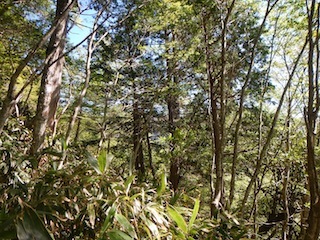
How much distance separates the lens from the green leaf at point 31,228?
56cm

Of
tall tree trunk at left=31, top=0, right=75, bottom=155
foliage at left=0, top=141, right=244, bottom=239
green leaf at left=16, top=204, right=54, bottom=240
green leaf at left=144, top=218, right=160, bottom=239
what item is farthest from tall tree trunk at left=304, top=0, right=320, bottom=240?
tall tree trunk at left=31, top=0, right=75, bottom=155

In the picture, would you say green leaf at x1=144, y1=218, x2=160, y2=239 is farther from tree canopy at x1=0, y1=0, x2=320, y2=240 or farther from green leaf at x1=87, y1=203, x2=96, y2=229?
green leaf at x1=87, y1=203, x2=96, y2=229

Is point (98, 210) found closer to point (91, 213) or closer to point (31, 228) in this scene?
point (91, 213)

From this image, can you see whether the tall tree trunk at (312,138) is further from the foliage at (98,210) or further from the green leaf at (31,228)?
the green leaf at (31,228)

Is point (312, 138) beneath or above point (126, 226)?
above

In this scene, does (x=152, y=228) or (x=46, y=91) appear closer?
(x=152, y=228)

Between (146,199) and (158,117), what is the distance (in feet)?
19.6

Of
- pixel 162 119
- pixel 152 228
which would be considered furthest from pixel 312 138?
pixel 162 119

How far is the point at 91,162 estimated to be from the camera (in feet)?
2.97

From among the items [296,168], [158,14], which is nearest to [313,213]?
[158,14]

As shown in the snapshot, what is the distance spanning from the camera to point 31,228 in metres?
0.58

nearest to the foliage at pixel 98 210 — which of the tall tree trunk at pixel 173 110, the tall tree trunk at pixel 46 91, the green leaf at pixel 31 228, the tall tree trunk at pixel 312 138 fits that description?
the green leaf at pixel 31 228

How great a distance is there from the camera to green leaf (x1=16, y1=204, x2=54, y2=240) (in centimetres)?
56

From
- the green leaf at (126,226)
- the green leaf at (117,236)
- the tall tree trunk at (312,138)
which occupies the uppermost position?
the tall tree trunk at (312,138)
